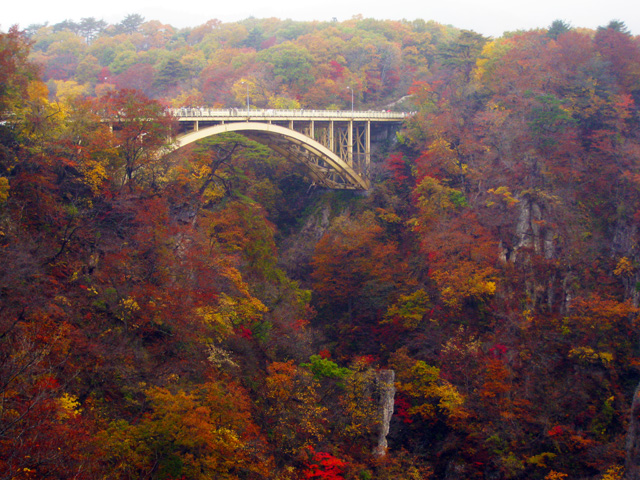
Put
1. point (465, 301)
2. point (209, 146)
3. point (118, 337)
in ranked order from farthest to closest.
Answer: point (209, 146), point (465, 301), point (118, 337)

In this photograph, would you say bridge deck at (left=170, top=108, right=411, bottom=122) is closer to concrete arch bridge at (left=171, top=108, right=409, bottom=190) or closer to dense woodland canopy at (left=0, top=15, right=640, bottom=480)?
concrete arch bridge at (left=171, top=108, right=409, bottom=190)

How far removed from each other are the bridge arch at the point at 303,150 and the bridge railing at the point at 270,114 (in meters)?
0.74

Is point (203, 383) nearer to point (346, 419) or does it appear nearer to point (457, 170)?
point (346, 419)

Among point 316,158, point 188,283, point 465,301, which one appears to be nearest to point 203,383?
point 188,283

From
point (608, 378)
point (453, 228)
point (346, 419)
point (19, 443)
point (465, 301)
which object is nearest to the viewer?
point (19, 443)

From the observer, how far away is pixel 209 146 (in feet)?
108

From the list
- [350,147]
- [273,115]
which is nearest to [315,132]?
[350,147]

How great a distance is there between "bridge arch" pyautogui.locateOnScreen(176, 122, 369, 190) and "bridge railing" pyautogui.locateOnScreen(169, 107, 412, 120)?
74cm

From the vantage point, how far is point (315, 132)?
3759cm

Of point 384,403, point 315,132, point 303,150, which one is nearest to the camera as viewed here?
point 384,403

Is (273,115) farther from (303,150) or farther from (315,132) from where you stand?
(315,132)

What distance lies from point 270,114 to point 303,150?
459cm

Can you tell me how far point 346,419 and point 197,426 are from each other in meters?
8.11

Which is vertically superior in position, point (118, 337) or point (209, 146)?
point (209, 146)
